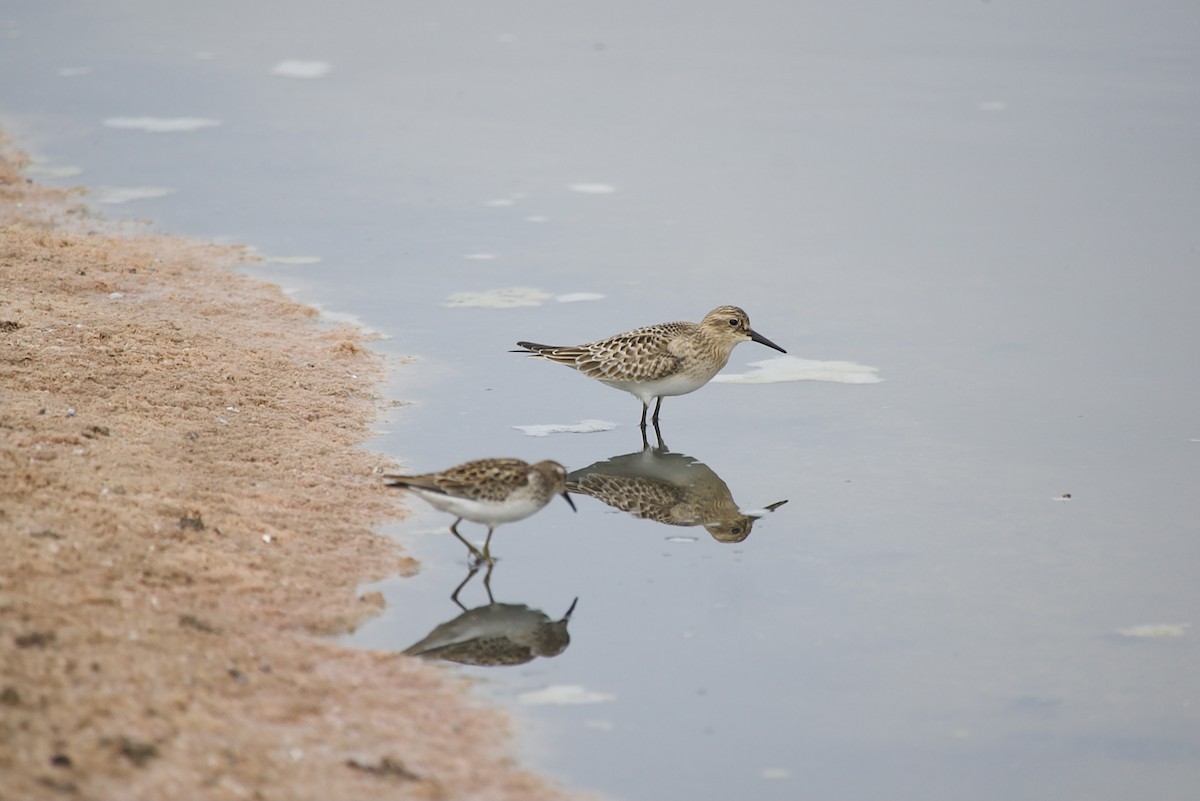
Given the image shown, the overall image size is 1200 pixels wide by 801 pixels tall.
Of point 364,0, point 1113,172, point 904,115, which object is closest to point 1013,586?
point 1113,172

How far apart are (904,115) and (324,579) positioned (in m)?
12.3

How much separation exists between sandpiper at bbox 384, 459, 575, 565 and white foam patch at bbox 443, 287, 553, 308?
4291mm

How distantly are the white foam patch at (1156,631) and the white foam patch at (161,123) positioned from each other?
12926 mm

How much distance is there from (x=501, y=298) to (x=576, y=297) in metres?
0.62

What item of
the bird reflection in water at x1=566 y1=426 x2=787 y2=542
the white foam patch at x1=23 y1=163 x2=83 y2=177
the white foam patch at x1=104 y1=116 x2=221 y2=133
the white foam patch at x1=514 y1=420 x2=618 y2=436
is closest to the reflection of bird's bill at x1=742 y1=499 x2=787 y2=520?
the bird reflection in water at x1=566 y1=426 x2=787 y2=542

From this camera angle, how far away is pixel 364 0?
80.1 feet

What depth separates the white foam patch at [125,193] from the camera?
1402 cm

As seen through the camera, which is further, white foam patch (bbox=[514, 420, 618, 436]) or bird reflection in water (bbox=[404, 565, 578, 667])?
white foam patch (bbox=[514, 420, 618, 436])

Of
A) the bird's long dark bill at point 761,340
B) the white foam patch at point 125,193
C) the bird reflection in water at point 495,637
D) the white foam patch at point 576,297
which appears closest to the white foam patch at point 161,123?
the white foam patch at point 125,193

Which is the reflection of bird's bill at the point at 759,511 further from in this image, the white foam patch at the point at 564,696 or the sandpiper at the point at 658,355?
the white foam patch at the point at 564,696

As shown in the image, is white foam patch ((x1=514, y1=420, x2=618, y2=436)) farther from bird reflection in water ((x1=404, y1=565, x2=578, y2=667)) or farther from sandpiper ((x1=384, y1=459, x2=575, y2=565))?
bird reflection in water ((x1=404, y1=565, x2=578, y2=667))

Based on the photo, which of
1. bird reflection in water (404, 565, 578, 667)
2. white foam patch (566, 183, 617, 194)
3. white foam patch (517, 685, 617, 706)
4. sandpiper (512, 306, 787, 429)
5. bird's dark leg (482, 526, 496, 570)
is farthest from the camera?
white foam patch (566, 183, 617, 194)

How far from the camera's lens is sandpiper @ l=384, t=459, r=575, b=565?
23.6 ft

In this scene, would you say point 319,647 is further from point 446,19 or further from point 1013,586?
point 446,19
